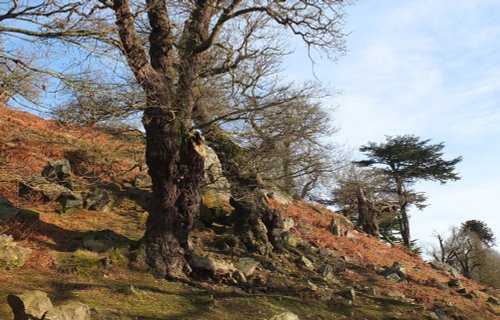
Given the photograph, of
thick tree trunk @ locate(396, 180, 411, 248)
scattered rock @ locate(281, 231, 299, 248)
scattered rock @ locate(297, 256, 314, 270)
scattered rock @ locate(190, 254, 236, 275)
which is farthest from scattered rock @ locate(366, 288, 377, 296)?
thick tree trunk @ locate(396, 180, 411, 248)

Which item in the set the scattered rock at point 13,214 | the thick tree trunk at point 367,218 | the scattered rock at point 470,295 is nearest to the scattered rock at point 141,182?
the scattered rock at point 13,214

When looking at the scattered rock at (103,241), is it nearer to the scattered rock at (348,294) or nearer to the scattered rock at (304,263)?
the scattered rock at (304,263)

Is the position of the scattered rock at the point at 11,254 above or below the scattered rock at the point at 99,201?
below

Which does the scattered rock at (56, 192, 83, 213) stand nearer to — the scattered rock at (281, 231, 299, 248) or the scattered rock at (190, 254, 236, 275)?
the scattered rock at (190, 254, 236, 275)

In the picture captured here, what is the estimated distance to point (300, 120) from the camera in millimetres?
10258

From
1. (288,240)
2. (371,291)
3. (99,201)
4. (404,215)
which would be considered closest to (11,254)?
(99,201)

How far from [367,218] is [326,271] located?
13249 mm

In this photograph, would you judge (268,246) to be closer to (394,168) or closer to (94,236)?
(94,236)

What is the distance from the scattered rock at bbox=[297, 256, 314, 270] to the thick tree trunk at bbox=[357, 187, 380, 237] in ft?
41.0

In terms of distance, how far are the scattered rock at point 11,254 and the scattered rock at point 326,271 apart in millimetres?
7439

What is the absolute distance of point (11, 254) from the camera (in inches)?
285

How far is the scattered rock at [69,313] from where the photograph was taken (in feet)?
15.1

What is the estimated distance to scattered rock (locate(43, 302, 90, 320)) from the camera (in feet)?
15.1

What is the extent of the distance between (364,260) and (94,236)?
1002 centimetres
